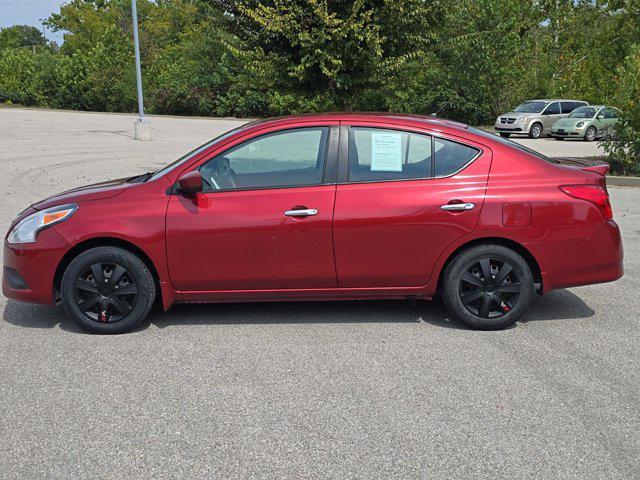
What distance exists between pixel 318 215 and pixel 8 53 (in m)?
64.0

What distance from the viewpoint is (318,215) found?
4.89 meters

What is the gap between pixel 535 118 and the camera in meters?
28.3

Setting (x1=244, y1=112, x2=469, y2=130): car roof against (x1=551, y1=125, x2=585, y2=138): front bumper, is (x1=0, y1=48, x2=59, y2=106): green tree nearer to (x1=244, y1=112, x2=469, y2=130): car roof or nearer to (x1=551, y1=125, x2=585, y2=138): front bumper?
(x1=551, y1=125, x2=585, y2=138): front bumper

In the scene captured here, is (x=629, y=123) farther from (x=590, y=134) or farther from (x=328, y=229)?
(x=590, y=134)

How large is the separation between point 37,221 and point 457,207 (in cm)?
316

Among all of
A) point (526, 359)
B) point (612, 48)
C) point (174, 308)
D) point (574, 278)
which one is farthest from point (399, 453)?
point (612, 48)

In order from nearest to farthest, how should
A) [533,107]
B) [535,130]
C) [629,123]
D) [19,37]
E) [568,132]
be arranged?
[629,123] < [568,132] < [535,130] < [533,107] < [19,37]

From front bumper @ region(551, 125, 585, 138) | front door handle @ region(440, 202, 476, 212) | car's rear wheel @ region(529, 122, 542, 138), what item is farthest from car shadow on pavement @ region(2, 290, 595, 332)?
car's rear wheel @ region(529, 122, 542, 138)

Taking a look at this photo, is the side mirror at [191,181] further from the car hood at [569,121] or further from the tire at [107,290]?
the car hood at [569,121]

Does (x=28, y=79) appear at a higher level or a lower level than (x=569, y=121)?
higher

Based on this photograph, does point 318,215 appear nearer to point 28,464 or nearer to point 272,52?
point 28,464

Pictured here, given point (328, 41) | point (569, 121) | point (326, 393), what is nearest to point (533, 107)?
point (569, 121)

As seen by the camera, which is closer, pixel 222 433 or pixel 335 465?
pixel 335 465

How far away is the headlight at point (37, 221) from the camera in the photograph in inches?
196
